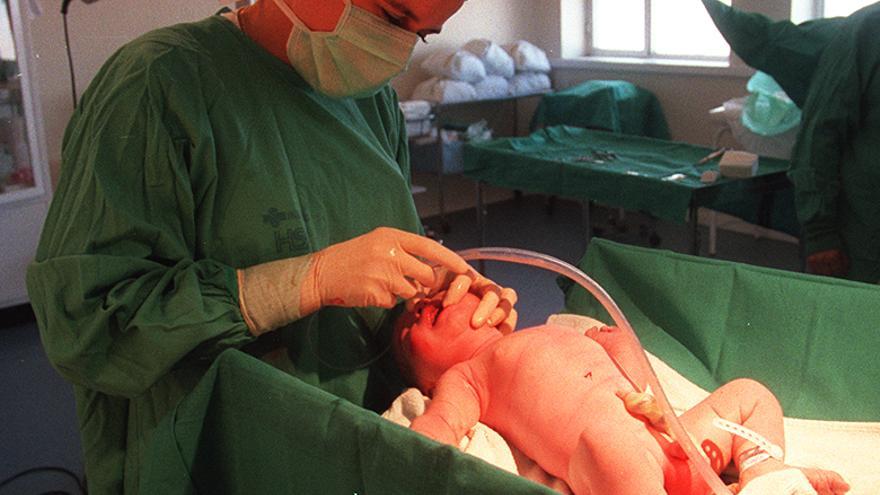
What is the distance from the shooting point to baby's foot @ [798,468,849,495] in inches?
56.7

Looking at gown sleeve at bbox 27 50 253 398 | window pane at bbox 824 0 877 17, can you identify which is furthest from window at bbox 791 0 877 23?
gown sleeve at bbox 27 50 253 398

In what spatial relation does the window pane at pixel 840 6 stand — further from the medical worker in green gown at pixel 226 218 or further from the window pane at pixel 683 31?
the medical worker in green gown at pixel 226 218

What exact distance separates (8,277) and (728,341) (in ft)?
11.2

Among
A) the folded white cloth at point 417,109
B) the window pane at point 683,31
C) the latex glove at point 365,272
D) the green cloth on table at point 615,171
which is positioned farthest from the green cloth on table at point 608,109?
the latex glove at point 365,272

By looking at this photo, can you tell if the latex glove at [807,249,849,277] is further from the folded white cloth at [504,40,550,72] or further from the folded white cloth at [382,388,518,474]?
the folded white cloth at [504,40,550,72]

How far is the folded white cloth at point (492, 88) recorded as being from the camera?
18.5ft

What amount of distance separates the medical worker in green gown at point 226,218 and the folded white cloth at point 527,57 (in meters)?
4.47

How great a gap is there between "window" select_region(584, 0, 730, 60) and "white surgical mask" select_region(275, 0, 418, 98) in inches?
176

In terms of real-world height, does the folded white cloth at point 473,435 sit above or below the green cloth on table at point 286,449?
below

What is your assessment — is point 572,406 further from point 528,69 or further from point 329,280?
point 528,69

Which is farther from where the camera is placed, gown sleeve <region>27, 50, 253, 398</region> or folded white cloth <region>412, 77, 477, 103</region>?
folded white cloth <region>412, 77, 477, 103</region>

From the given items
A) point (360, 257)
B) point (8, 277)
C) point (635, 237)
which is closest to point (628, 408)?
point (360, 257)

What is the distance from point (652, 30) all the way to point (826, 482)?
494cm

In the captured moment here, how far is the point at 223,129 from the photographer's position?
139 cm
